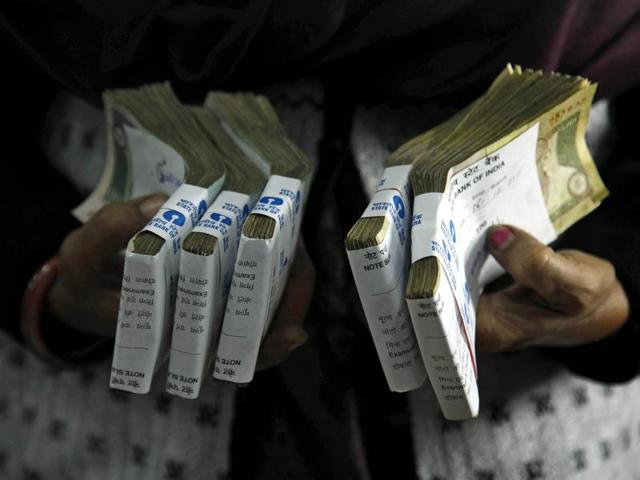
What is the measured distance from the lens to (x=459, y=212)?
0.45m

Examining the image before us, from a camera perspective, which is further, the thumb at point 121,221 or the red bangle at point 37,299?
the red bangle at point 37,299

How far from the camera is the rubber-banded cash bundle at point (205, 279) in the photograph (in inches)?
15.8

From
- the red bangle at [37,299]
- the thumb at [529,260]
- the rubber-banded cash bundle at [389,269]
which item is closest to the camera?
the rubber-banded cash bundle at [389,269]

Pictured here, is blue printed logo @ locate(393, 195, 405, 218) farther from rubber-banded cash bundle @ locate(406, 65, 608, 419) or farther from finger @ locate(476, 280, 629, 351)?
finger @ locate(476, 280, 629, 351)

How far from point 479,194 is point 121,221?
255 mm

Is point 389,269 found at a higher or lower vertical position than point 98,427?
higher

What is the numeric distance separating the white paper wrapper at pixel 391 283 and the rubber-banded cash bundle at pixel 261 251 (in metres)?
0.05

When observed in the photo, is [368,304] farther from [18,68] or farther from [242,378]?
[18,68]

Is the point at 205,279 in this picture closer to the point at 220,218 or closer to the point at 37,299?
the point at 220,218

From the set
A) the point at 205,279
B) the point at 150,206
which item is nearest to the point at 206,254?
the point at 205,279

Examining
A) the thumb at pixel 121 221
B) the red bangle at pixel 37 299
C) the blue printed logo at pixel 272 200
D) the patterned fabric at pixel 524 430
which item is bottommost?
the patterned fabric at pixel 524 430

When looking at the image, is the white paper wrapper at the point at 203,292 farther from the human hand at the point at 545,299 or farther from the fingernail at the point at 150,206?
the human hand at the point at 545,299

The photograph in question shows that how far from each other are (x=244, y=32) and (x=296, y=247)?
176mm

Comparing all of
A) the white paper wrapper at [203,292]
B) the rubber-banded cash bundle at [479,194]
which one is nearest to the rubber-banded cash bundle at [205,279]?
the white paper wrapper at [203,292]
